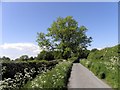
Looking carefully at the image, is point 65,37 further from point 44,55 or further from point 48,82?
point 48,82

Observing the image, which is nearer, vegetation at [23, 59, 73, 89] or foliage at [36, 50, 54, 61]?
vegetation at [23, 59, 73, 89]

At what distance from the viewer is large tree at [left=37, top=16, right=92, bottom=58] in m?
49.9

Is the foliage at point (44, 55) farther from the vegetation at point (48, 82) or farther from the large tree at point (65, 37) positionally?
the vegetation at point (48, 82)

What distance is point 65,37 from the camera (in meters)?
50.2

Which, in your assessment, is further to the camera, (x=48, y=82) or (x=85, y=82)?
(x=85, y=82)

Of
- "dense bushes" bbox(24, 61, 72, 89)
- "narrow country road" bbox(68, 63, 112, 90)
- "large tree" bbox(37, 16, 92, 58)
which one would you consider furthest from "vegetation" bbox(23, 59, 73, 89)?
"large tree" bbox(37, 16, 92, 58)

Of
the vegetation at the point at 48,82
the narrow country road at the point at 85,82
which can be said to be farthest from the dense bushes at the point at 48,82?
the narrow country road at the point at 85,82

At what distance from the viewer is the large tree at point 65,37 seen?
49875 mm

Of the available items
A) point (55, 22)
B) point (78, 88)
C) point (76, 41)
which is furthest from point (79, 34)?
point (78, 88)

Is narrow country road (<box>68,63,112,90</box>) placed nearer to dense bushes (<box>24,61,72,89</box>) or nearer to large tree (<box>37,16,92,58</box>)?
dense bushes (<box>24,61,72,89</box>)

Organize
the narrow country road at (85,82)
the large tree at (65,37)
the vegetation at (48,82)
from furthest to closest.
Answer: the large tree at (65,37), the narrow country road at (85,82), the vegetation at (48,82)

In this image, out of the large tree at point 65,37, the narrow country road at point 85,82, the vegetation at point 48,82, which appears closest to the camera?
the vegetation at point 48,82

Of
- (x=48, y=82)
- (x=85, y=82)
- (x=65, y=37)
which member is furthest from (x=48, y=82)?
(x=65, y=37)

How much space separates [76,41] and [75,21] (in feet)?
13.0
